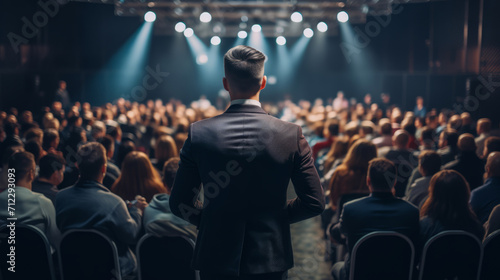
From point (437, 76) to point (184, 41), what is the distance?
1132cm

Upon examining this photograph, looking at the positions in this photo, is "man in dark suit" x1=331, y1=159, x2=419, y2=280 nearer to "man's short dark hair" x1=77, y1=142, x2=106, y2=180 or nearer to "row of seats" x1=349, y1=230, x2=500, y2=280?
"row of seats" x1=349, y1=230, x2=500, y2=280

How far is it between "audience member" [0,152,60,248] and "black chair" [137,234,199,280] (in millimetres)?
711

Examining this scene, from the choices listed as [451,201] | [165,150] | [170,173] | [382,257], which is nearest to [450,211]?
[451,201]

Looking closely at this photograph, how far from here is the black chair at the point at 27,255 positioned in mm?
2949

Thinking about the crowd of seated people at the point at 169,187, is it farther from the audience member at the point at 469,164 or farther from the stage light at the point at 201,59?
the stage light at the point at 201,59

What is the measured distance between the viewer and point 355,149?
4.66 meters

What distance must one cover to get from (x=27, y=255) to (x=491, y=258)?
8.99ft

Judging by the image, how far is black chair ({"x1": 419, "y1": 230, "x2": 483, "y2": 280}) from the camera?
2.91m

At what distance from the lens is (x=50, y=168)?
393cm

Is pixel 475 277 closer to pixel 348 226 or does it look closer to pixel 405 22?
A: pixel 348 226

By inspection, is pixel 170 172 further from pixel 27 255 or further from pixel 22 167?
pixel 27 255

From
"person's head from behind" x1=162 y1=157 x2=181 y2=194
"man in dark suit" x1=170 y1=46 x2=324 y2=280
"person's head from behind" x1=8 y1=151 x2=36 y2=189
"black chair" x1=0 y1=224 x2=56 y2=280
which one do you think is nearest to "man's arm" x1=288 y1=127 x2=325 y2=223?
"man in dark suit" x1=170 y1=46 x2=324 y2=280

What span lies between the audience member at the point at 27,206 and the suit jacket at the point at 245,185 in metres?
1.92

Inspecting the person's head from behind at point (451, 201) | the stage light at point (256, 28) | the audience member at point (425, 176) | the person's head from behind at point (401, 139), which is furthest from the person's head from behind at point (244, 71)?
the stage light at point (256, 28)
